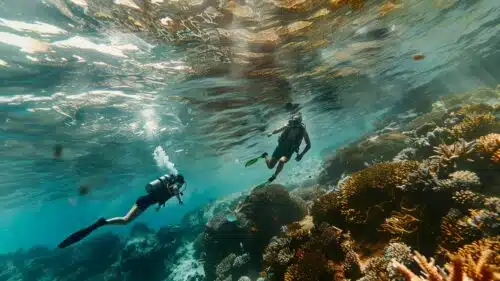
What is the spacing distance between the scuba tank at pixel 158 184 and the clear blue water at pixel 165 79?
524 centimetres

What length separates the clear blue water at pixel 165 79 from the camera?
9.55m

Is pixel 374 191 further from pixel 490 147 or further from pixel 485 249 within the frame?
pixel 485 249

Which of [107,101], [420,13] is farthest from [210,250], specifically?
[420,13]

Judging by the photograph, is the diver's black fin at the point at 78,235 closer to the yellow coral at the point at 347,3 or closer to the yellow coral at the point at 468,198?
the yellow coral at the point at 468,198

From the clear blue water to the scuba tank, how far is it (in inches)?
206

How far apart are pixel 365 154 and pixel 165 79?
1056 cm

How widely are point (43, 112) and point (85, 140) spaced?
223 inches

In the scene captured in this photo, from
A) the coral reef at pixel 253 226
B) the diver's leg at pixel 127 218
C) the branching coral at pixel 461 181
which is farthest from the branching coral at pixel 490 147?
the diver's leg at pixel 127 218

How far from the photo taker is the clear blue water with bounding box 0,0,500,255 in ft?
31.3

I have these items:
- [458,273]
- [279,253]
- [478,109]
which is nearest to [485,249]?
[458,273]

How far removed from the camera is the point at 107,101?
14102mm

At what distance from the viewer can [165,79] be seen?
1324 centimetres

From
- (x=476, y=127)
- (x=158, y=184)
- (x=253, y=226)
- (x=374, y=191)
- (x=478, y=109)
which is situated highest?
(x=158, y=184)

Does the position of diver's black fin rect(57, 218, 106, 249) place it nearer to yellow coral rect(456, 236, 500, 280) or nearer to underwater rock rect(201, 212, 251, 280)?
underwater rock rect(201, 212, 251, 280)
